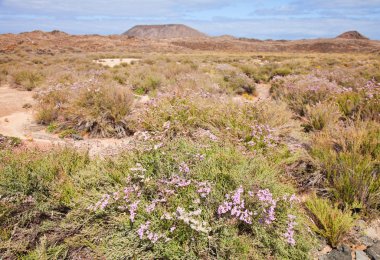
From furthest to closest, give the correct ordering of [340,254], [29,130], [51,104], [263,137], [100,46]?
1. [100,46]
2. [51,104]
3. [29,130]
4. [263,137]
5. [340,254]

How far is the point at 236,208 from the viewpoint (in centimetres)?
290

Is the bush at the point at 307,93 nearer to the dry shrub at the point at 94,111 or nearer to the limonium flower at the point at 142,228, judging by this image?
the dry shrub at the point at 94,111

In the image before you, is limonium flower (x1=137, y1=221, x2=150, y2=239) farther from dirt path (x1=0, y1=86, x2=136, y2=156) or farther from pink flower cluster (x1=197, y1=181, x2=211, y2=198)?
dirt path (x1=0, y1=86, x2=136, y2=156)

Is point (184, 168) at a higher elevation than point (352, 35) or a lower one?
lower

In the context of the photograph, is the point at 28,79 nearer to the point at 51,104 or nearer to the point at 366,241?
the point at 51,104

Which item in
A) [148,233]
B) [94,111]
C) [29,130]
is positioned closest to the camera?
[148,233]

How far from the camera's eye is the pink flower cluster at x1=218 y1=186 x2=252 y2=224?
2779mm

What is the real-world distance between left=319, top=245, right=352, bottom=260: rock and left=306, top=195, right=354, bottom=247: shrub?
0.29 ft

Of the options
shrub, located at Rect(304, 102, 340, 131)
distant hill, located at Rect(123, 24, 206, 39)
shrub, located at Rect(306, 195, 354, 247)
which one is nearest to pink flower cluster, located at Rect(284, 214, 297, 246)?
shrub, located at Rect(306, 195, 354, 247)

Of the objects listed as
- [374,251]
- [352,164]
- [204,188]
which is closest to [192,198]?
[204,188]

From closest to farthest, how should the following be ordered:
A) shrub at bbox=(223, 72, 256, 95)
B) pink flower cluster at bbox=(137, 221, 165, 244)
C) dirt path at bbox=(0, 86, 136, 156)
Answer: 1. pink flower cluster at bbox=(137, 221, 165, 244)
2. dirt path at bbox=(0, 86, 136, 156)
3. shrub at bbox=(223, 72, 256, 95)

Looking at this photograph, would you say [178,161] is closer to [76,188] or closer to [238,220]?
[238,220]

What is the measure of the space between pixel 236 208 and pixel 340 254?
4.48ft

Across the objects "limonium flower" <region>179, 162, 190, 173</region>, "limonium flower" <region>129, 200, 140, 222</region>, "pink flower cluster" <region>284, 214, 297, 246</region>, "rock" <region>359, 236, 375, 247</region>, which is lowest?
"rock" <region>359, 236, 375, 247</region>
